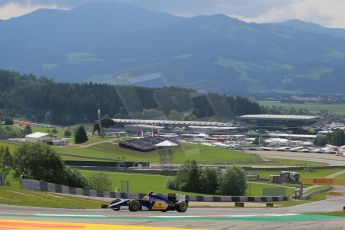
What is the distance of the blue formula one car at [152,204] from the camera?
36812 millimetres

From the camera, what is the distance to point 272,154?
551 feet

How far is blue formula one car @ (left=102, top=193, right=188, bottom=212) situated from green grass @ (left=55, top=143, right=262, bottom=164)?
88154 millimetres

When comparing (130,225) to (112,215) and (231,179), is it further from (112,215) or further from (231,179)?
(231,179)

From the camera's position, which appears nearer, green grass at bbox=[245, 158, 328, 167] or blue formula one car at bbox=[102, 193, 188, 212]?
blue formula one car at bbox=[102, 193, 188, 212]

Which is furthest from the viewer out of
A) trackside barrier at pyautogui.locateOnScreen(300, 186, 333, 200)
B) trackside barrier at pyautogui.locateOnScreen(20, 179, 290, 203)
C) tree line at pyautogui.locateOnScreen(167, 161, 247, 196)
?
tree line at pyautogui.locateOnScreen(167, 161, 247, 196)

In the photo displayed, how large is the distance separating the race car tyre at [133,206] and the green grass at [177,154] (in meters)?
89.5

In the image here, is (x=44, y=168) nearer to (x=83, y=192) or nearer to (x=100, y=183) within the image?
(x=100, y=183)

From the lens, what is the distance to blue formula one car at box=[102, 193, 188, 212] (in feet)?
121

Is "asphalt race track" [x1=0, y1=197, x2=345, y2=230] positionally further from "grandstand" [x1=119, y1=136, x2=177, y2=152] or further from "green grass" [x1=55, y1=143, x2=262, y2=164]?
"grandstand" [x1=119, y1=136, x2=177, y2=152]

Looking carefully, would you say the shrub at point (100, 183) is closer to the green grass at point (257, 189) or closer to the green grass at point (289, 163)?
the green grass at point (257, 189)

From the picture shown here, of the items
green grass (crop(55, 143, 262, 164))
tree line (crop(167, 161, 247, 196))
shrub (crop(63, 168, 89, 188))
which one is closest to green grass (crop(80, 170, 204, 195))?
tree line (crop(167, 161, 247, 196))

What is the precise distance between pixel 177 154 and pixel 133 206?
10902 centimetres

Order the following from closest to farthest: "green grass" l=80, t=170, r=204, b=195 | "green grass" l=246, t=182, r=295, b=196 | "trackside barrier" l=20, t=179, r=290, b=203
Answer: "trackside barrier" l=20, t=179, r=290, b=203
"green grass" l=80, t=170, r=204, b=195
"green grass" l=246, t=182, r=295, b=196

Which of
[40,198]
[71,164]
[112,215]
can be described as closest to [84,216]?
[112,215]
